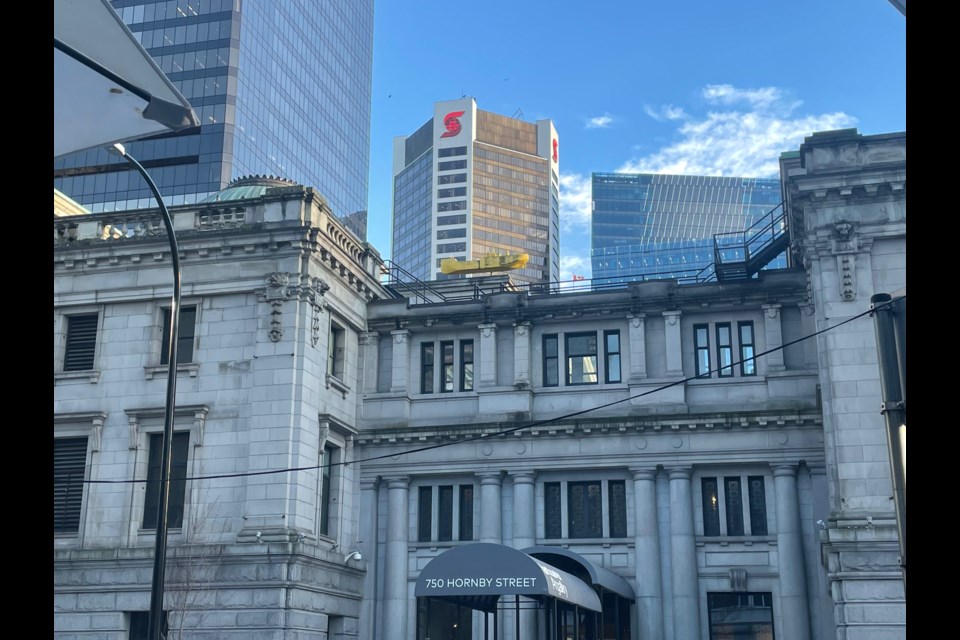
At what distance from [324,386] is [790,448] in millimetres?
15615

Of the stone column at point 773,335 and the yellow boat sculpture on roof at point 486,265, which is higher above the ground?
the yellow boat sculpture on roof at point 486,265

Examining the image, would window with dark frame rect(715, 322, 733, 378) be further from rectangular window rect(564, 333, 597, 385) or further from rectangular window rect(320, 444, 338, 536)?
rectangular window rect(320, 444, 338, 536)

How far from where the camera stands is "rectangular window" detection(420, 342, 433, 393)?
39375 millimetres

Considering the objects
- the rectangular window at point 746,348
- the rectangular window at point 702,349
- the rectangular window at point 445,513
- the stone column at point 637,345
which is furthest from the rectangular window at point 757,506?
the rectangular window at point 445,513

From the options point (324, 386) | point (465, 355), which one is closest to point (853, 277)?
point (465, 355)

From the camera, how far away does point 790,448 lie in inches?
1361

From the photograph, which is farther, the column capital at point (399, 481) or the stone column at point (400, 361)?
the stone column at point (400, 361)

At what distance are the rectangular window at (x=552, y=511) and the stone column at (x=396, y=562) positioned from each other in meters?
4.96

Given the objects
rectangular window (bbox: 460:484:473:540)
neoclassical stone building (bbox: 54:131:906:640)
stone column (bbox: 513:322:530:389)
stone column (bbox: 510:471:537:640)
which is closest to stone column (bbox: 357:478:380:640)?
neoclassical stone building (bbox: 54:131:906:640)

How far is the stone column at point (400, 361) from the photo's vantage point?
38938 millimetres

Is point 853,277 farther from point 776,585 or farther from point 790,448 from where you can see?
point 776,585

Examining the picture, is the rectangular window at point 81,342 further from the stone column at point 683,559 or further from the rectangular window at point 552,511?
the stone column at point 683,559

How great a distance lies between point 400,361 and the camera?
39.2 meters

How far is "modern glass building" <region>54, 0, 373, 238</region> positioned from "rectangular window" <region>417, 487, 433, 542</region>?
82291 millimetres
